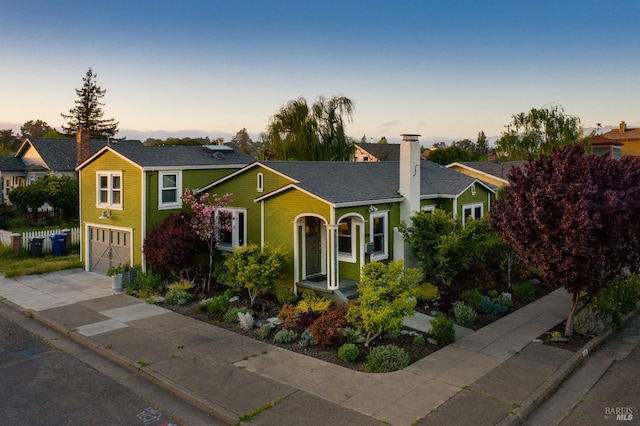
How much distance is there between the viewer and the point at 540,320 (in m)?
14.4

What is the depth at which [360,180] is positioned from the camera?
60.0 ft

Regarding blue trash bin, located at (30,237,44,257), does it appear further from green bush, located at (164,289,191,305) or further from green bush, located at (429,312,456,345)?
green bush, located at (429,312,456,345)

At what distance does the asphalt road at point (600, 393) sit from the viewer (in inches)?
341

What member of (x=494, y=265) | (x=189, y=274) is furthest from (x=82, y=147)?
(x=494, y=265)

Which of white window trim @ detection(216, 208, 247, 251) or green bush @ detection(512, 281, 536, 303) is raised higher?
white window trim @ detection(216, 208, 247, 251)

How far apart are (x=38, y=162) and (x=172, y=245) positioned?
31.2 meters

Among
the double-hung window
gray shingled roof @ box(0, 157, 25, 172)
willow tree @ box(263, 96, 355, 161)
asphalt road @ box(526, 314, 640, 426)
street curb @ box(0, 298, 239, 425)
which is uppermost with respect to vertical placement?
willow tree @ box(263, 96, 355, 161)

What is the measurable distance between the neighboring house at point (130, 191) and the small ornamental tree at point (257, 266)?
459 centimetres

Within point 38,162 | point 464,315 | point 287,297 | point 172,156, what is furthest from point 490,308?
point 38,162

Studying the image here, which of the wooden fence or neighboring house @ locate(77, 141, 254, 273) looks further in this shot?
the wooden fence

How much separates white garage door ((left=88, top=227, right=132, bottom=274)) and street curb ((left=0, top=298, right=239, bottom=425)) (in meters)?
4.84

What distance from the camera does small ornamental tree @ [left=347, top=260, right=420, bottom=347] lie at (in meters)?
11.3

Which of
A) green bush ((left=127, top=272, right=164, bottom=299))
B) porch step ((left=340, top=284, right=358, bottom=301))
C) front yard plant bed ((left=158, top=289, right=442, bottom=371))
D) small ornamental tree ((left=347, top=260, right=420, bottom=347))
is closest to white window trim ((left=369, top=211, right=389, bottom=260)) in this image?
porch step ((left=340, top=284, right=358, bottom=301))

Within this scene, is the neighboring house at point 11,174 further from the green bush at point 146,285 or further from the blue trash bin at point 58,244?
the green bush at point 146,285
